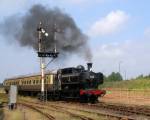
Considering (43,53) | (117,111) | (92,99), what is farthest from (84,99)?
(117,111)

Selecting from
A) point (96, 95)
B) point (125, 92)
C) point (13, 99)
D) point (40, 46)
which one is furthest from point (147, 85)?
point (13, 99)

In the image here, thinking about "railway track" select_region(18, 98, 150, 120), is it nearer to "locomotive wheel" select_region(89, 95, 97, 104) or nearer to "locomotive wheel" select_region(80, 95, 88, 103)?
"locomotive wheel" select_region(80, 95, 88, 103)

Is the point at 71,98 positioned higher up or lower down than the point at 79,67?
lower down

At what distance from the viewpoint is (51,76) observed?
1588 inches

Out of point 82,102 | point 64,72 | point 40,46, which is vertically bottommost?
point 82,102

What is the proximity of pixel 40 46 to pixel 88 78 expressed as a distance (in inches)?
364

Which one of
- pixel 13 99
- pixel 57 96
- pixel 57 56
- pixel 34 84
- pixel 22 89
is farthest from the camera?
pixel 22 89

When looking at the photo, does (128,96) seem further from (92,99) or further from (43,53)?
(43,53)

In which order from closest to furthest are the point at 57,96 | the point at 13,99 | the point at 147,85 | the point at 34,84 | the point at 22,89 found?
the point at 13,99, the point at 57,96, the point at 34,84, the point at 22,89, the point at 147,85

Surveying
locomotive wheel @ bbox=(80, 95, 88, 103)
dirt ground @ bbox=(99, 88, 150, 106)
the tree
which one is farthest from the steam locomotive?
the tree

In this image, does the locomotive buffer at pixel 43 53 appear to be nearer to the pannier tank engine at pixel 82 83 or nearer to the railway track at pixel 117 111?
the pannier tank engine at pixel 82 83

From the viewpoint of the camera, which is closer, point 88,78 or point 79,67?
point 88,78

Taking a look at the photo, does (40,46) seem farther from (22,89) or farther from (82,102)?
(22,89)

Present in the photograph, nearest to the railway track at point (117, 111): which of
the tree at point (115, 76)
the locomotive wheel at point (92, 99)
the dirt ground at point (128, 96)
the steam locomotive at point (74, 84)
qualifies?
the steam locomotive at point (74, 84)
